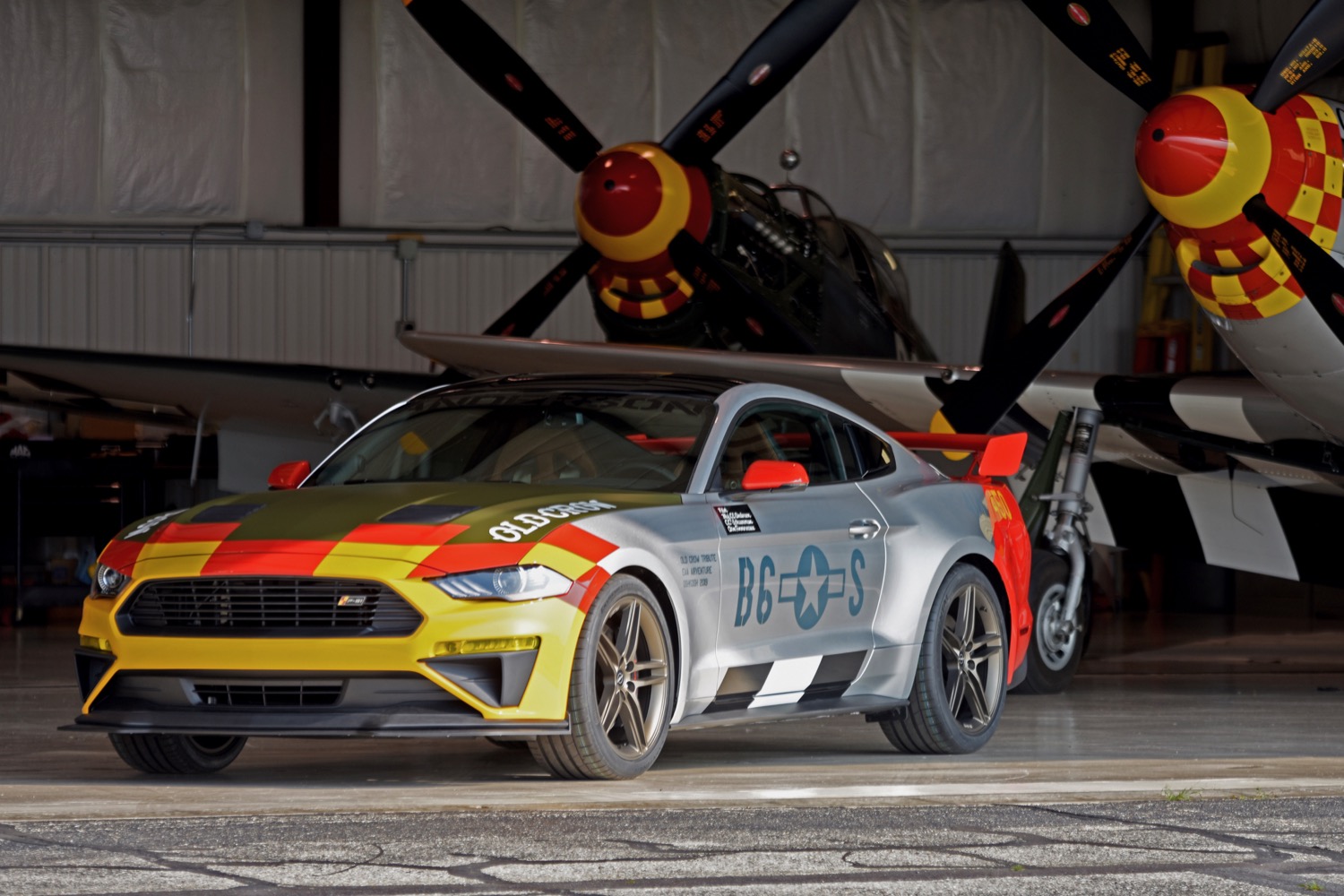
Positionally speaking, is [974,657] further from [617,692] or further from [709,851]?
[709,851]

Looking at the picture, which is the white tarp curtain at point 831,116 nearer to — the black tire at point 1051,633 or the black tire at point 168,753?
the black tire at point 1051,633

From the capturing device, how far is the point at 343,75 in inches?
891

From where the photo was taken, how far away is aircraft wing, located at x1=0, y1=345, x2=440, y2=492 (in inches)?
517

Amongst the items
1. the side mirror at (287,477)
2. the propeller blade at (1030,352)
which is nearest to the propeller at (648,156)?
the propeller blade at (1030,352)

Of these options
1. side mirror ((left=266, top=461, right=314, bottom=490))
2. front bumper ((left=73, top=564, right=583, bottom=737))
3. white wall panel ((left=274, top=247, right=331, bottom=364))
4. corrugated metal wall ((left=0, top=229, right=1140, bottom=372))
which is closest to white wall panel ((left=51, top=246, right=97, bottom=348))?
corrugated metal wall ((left=0, top=229, right=1140, bottom=372))

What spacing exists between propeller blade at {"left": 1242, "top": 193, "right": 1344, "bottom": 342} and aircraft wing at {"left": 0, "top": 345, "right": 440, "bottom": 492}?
6.39 metres

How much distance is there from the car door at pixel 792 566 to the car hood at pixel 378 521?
36 centimetres

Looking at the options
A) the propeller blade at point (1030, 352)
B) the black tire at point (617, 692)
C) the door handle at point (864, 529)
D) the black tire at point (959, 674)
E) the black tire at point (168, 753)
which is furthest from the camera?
the propeller blade at point (1030, 352)

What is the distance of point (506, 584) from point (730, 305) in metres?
8.39

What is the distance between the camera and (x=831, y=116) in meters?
23.3

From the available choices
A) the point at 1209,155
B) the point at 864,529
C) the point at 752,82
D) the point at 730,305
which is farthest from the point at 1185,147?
the point at 730,305

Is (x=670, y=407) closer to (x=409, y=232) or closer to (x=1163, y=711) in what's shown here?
(x=1163, y=711)

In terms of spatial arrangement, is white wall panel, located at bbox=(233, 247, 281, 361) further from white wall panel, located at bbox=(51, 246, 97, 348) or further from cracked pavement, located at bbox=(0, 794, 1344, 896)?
cracked pavement, located at bbox=(0, 794, 1344, 896)

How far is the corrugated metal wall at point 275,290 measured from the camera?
866 inches
